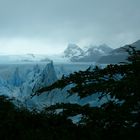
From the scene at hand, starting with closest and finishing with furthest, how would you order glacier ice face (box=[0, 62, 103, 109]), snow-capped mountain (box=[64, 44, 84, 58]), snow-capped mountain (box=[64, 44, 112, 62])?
glacier ice face (box=[0, 62, 103, 109]) → snow-capped mountain (box=[64, 44, 112, 62]) → snow-capped mountain (box=[64, 44, 84, 58])

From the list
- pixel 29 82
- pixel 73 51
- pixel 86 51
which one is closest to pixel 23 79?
pixel 29 82

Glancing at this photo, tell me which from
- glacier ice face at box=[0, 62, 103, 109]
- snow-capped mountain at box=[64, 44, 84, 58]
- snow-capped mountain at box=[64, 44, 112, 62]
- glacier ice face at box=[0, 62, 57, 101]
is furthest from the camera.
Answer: snow-capped mountain at box=[64, 44, 84, 58]

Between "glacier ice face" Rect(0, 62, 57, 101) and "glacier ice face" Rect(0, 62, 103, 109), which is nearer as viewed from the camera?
"glacier ice face" Rect(0, 62, 103, 109)

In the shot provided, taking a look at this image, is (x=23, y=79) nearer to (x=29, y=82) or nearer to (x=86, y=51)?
(x=29, y=82)

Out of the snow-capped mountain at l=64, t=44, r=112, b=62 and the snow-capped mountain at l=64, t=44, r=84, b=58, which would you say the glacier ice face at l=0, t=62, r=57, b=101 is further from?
the snow-capped mountain at l=64, t=44, r=84, b=58

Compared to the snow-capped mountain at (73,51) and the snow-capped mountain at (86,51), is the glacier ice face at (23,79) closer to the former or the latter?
the snow-capped mountain at (86,51)

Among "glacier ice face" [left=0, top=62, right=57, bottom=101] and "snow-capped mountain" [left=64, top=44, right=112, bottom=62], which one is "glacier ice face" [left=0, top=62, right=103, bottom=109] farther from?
"snow-capped mountain" [left=64, top=44, right=112, bottom=62]

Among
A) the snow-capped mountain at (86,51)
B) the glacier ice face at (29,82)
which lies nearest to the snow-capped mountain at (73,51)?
the snow-capped mountain at (86,51)

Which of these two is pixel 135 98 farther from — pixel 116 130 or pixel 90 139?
pixel 90 139

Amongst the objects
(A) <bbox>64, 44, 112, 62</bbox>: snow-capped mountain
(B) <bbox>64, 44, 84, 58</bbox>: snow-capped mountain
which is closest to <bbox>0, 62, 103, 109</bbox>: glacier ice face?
(A) <bbox>64, 44, 112, 62</bbox>: snow-capped mountain

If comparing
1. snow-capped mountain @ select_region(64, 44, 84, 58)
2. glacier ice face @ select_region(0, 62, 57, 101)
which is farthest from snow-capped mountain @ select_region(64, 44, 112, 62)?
glacier ice face @ select_region(0, 62, 57, 101)

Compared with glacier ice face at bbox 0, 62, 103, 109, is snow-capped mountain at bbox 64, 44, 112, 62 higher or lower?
higher

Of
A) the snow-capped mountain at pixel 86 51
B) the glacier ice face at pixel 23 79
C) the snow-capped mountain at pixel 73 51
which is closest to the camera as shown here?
the glacier ice face at pixel 23 79

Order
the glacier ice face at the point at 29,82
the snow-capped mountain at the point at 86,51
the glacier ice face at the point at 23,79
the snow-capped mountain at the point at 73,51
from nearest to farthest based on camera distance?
1. the glacier ice face at the point at 29,82
2. the glacier ice face at the point at 23,79
3. the snow-capped mountain at the point at 86,51
4. the snow-capped mountain at the point at 73,51
